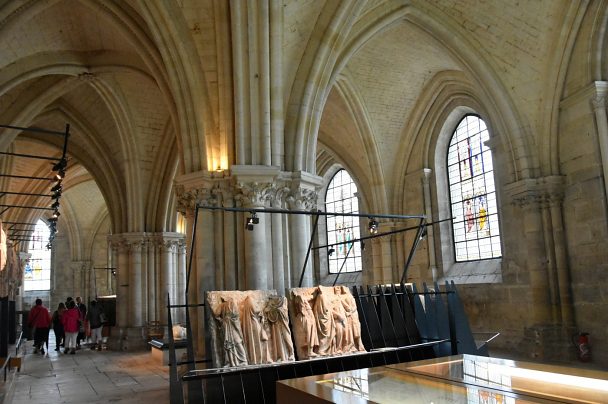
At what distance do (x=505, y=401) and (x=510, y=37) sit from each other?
956cm

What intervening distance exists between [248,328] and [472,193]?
31.9ft

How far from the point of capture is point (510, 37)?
10750 mm

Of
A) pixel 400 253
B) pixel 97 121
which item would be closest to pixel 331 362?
pixel 400 253

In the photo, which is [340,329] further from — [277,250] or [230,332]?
[277,250]

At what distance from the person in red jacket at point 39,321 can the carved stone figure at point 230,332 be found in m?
9.77

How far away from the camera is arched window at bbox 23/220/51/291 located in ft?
95.0

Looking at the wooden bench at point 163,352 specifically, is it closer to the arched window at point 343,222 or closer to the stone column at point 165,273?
the stone column at point 165,273

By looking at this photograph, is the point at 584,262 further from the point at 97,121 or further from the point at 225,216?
the point at 97,121

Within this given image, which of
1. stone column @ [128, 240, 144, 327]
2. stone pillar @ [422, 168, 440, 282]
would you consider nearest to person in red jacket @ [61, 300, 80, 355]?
stone column @ [128, 240, 144, 327]

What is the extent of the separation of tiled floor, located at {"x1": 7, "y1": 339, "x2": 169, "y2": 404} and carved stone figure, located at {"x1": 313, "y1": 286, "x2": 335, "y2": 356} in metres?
2.92

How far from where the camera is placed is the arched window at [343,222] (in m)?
18.9

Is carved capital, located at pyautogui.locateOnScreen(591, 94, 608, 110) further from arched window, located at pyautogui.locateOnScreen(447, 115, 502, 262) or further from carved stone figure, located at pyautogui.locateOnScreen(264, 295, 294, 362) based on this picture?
carved stone figure, located at pyautogui.locateOnScreen(264, 295, 294, 362)

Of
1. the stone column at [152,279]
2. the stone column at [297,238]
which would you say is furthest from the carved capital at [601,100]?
the stone column at [152,279]

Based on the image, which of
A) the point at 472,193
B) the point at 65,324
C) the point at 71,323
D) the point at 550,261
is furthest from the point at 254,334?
the point at 65,324
